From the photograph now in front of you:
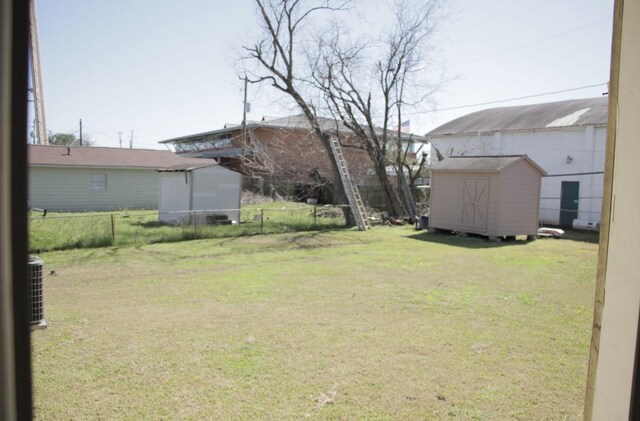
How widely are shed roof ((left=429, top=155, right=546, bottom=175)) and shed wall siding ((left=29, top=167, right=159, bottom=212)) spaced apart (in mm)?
18617

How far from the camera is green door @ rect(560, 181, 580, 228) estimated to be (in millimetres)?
20891

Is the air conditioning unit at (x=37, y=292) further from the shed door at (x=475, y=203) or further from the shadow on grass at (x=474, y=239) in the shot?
the shed door at (x=475, y=203)

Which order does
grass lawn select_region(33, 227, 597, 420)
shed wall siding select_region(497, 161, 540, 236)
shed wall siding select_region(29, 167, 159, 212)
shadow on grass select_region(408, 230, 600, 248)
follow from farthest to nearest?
1. shed wall siding select_region(29, 167, 159, 212)
2. shed wall siding select_region(497, 161, 540, 236)
3. shadow on grass select_region(408, 230, 600, 248)
4. grass lawn select_region(33, 227, 597, 420)

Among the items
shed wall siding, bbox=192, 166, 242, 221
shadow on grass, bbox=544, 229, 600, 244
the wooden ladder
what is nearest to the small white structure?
shed wall siding, bbox=192, 166, 242, 221

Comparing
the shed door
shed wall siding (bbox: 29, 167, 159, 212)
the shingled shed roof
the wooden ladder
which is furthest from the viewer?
shed wall siding (bbox: 29, 167, 159, 212)

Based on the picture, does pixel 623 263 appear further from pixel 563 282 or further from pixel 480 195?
pixel 480 195

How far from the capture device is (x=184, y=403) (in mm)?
3766

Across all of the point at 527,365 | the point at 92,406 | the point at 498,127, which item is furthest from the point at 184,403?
the point at 498,127

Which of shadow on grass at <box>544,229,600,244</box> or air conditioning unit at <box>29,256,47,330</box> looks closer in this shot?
air conditioning unit at <box>29,256,47,330</box>

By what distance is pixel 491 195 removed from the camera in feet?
49.9

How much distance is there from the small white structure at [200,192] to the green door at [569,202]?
1441cm

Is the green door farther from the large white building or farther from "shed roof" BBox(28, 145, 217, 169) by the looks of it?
"shed roof" BBox(28, 145, 217, 169)

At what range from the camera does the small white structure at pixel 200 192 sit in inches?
698

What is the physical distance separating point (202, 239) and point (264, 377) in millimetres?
10403
